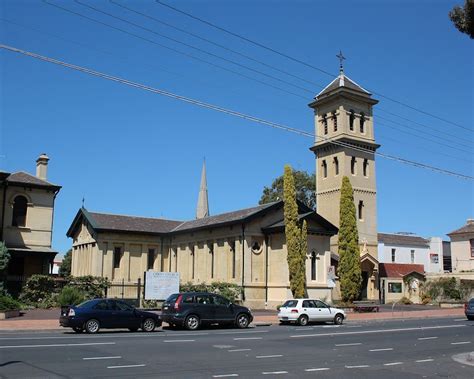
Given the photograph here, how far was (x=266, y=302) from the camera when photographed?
4150 cm

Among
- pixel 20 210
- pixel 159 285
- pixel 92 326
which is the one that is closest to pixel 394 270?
pixel 159 285

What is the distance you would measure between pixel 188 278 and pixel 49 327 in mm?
26488

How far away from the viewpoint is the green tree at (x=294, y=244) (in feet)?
125

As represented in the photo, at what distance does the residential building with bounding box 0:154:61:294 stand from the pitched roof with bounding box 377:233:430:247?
4097 cm

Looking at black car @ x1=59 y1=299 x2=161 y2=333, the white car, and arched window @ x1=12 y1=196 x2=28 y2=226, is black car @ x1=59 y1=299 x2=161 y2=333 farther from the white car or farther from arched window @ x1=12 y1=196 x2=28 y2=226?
arched window @ x1=12 y1=196 x2=28 y2=226

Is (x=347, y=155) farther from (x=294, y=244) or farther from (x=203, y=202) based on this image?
(x=203, y=202)

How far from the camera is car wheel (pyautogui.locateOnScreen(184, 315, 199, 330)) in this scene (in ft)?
79.3

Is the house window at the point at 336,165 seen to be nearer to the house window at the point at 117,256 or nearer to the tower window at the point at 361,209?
the tower window at the point at 361,209

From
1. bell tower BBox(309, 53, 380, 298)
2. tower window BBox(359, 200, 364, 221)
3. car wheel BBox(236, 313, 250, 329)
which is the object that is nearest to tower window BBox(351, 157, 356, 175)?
bell tower BBox(309, 53, 380, 298)

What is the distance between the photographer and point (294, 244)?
3859cm

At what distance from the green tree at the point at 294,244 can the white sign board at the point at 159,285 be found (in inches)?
369

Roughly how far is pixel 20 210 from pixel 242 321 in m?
22.7

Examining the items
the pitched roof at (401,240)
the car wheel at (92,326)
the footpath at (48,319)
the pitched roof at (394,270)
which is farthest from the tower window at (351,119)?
the car wheel at (92,326)

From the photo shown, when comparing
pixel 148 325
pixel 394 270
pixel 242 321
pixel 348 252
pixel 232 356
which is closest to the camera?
pixel 232 356
